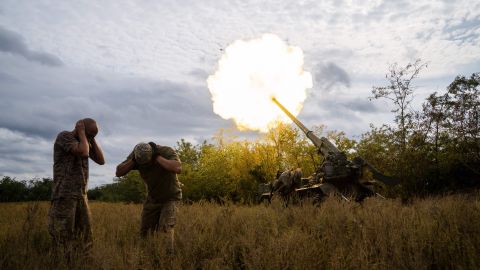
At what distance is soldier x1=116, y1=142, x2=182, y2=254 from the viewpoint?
5.70 metres

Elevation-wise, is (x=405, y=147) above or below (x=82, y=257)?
above

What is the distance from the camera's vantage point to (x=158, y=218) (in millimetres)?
6176

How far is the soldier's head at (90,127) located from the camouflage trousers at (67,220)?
1.00 metres

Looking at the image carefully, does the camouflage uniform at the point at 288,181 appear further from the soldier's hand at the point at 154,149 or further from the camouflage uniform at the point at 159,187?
the soldier's hand at the point at 154,149

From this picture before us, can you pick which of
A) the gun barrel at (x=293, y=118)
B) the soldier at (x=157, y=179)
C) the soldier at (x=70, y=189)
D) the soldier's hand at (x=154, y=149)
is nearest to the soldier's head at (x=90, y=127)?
the soldier at (x=70, y=189)

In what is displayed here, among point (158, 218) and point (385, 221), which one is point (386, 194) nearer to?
point (385, 221)

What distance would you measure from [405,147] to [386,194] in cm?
448

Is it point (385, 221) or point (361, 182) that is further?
point (361, 182)

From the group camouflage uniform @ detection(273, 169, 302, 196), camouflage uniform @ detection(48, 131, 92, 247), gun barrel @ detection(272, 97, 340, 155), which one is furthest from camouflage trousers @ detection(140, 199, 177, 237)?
gun barrel @ detection(272, 97, 340, 155)

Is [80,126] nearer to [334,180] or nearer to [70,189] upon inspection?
[70,189]

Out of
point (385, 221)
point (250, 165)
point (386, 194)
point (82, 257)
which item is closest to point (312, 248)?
point (385, 221)

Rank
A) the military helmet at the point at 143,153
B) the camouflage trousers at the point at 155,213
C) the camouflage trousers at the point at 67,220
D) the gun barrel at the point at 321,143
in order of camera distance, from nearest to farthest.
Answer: the camouflage trousers at the point at 67,220 < the military helmet at the point at 143,153 < the camouflage trousers at the point at 155,213 < the gun barrel at the point at 321,143

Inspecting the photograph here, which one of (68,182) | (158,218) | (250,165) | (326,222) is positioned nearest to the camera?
(68,182)

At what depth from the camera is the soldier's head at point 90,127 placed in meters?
5.72
